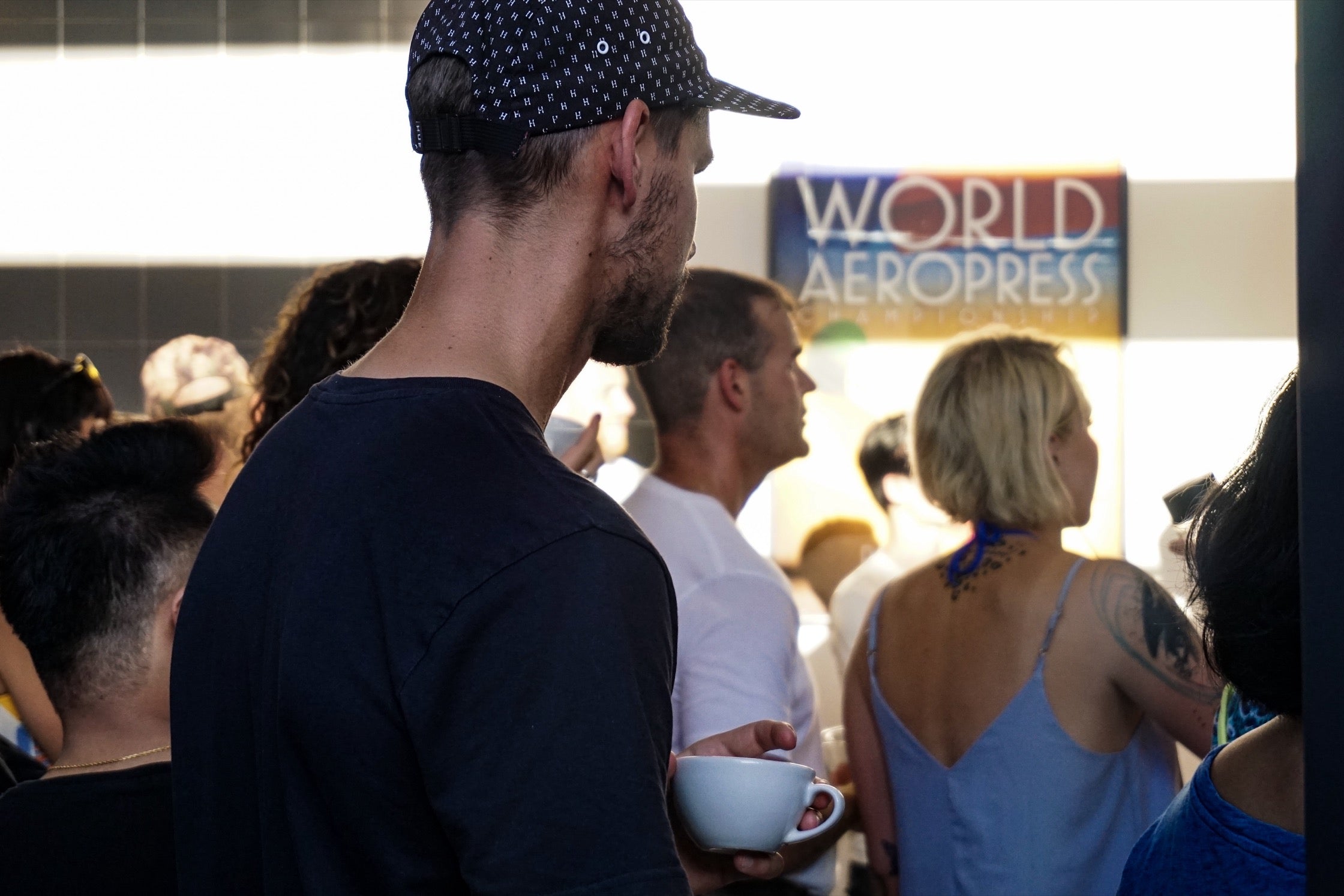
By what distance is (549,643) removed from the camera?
64 cm

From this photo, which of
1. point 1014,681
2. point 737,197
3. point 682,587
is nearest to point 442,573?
point 682,587

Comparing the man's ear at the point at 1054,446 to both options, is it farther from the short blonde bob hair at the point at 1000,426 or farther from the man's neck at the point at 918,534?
the man's neck at the point at 918,534

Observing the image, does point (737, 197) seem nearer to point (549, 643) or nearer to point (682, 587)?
point (682, 587)

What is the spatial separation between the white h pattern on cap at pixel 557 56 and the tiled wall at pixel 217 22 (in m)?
3.81

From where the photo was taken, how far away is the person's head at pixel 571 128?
2.59ft

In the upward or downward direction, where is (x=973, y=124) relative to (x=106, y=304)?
upward

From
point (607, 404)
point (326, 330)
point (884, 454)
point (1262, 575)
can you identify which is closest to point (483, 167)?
point (1262, 575)

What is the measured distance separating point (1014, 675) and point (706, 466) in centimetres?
55

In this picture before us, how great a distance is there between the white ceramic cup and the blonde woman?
88cm

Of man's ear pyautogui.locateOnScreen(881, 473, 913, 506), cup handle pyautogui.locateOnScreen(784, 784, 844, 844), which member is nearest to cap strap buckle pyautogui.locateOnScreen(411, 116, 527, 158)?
cup handle pyautogui.locateOnScreen(784, 784, 844, 844)

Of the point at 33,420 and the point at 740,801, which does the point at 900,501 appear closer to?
the point at 33,420

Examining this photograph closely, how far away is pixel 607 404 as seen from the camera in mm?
4188

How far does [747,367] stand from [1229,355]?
2.84 m

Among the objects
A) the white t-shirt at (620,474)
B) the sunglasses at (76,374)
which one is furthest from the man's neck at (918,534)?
the sunglasses at (76,374)
